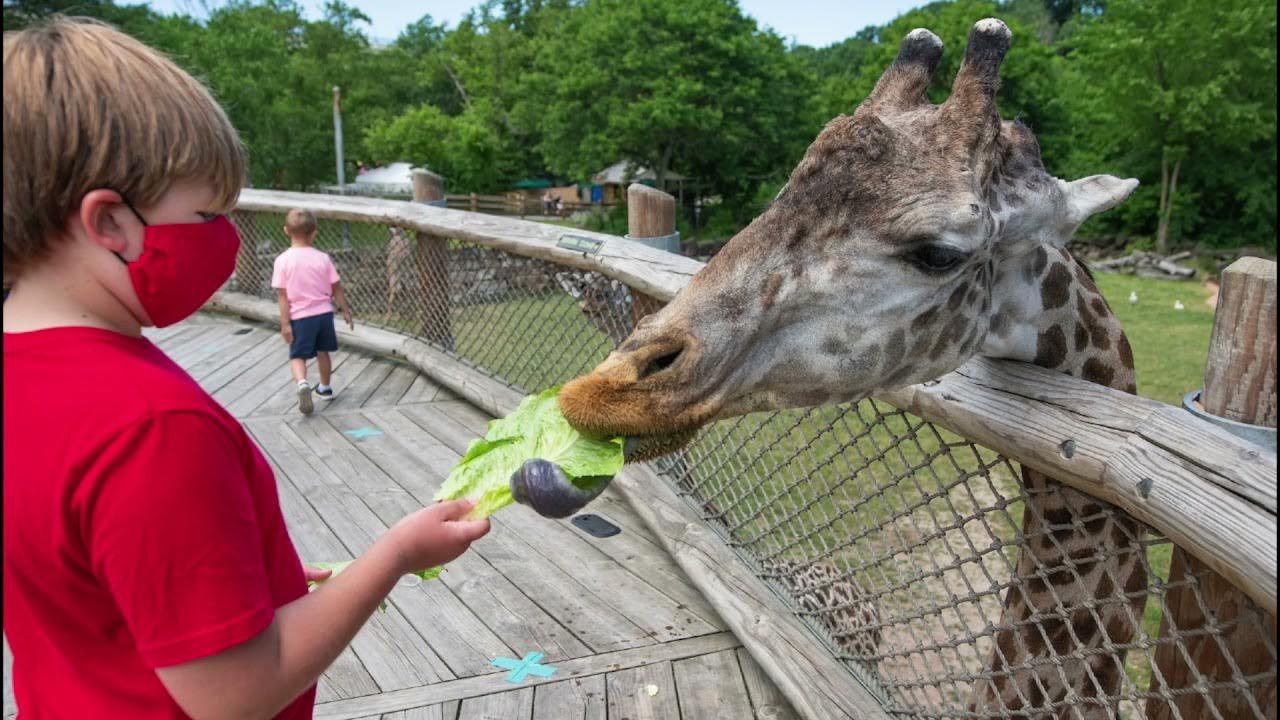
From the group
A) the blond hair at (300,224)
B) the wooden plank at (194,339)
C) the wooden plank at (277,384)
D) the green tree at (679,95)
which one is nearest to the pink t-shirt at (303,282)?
the blond hair at (300,224)

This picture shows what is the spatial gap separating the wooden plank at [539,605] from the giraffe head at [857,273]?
5.37ft

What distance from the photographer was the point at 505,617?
3.42 meters

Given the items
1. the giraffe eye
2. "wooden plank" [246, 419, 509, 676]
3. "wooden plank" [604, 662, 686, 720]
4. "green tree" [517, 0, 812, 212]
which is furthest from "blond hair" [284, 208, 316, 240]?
"green tree" [517, 0, 812, 212]

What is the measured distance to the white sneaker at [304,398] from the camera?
5703 mm

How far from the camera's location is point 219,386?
21.2 ft

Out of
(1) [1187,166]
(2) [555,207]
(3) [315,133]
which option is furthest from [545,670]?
(2) [555,207]

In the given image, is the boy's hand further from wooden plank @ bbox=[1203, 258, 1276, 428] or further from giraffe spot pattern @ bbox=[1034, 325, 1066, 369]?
giraffe spot pattern @ bbox=[1034, 325, 1066, 369]

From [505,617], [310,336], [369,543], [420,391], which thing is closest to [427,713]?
[505,617]

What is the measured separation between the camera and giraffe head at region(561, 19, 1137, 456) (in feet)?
6.00

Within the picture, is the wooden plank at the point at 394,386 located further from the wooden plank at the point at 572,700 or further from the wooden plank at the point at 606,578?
the wooden plank at the point at 572,700

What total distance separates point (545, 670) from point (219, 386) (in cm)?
445

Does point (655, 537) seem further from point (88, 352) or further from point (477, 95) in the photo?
point (477, 95)

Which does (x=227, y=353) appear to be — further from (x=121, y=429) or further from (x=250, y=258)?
(x=121, y=429)

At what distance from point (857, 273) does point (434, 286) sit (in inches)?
208
